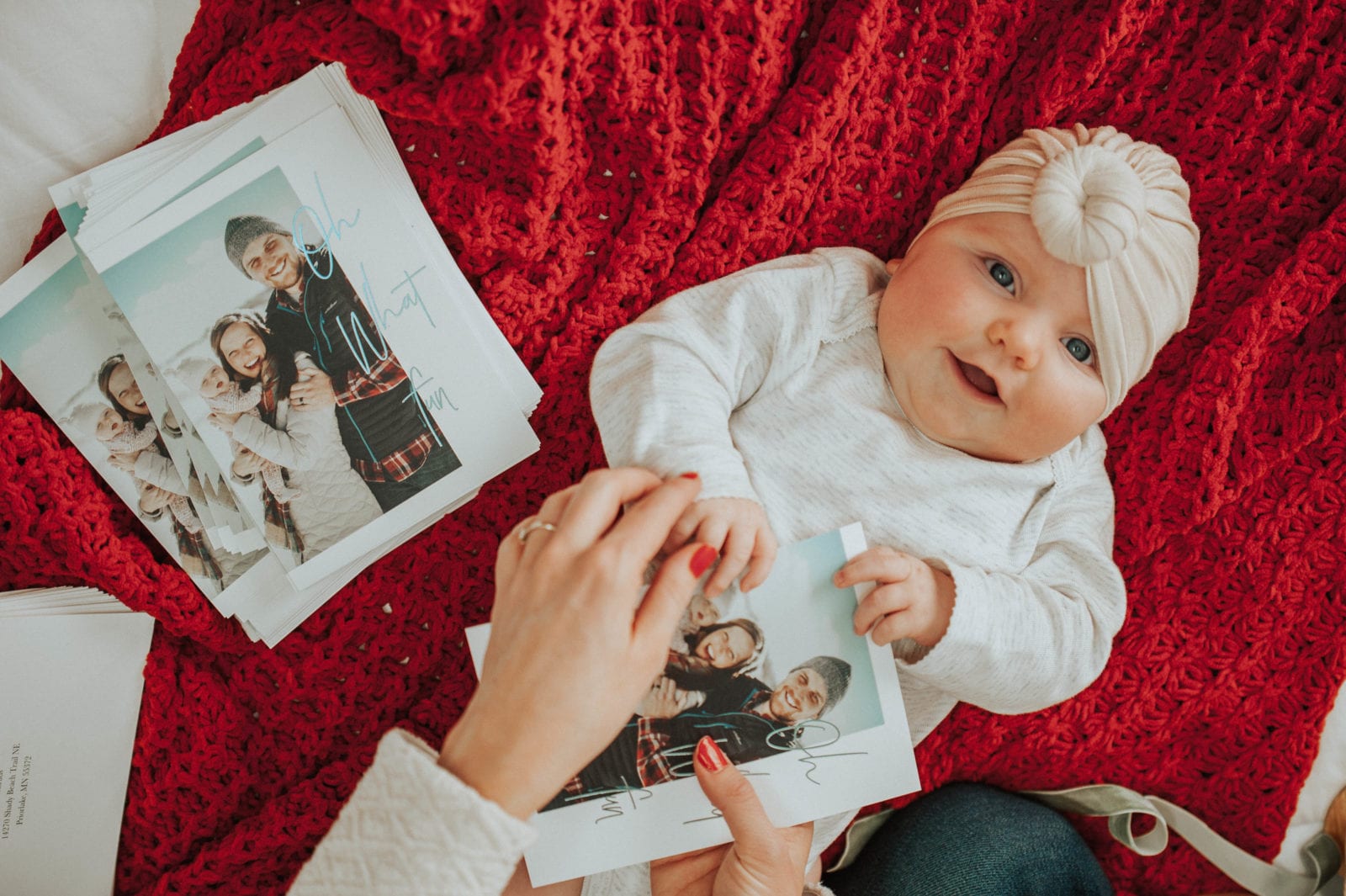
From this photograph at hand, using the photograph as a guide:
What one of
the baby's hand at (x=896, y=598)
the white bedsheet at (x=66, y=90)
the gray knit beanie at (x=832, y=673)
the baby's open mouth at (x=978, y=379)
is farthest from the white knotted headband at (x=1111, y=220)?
the white bedsheet at (x=66, y=90)

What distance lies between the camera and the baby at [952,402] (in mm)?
873

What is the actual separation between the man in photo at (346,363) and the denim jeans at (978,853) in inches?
28.8

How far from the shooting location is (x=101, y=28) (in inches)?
36.6

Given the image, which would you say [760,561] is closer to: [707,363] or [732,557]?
[732,557]

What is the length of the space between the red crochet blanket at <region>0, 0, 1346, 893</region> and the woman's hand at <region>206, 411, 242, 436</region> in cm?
16

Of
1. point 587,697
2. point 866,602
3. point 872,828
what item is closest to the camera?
point 587,697

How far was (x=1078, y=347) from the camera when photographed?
92 cm

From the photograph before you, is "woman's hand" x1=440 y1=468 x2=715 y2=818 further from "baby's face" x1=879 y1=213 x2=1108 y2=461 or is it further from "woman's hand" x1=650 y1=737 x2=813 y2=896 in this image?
"baby's face" x1=879 y1=213 x2=1108 y2=461

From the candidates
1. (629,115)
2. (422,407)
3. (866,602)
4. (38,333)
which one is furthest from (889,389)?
(38,333)

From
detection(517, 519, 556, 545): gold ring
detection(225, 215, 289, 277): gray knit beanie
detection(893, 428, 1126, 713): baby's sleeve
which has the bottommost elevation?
detection(893, 428, 1126, 713): baby's sleeve

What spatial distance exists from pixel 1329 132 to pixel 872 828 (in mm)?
1022

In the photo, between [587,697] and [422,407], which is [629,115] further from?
[587,697]

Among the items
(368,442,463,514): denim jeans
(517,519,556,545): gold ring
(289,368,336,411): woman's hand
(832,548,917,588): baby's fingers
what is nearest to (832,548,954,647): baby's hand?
(832,548,917,588): baby's fingers

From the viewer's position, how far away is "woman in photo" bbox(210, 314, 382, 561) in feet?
3.06
